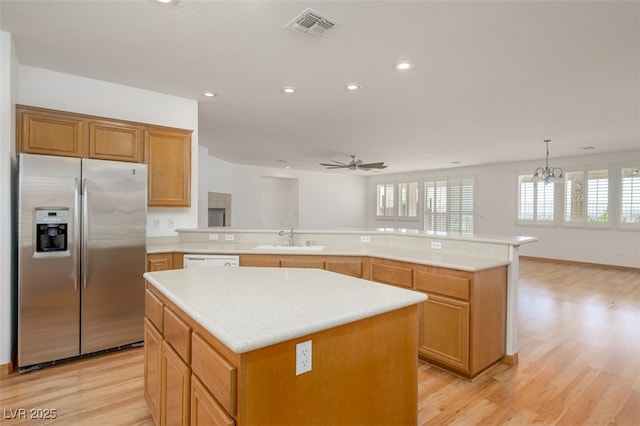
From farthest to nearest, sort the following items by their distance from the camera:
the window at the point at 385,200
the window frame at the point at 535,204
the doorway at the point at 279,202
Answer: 1. the window at the point at 385,200
2. the doorway at the point at 279,202
3. the window frame at the point at 535,204

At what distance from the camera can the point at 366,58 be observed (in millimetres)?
2740

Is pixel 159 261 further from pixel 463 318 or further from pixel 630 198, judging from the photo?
pixel 630 198

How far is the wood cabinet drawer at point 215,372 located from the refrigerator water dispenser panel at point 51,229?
2146 millimetres

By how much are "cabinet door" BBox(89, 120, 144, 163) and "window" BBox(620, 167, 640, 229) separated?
29.0 feet

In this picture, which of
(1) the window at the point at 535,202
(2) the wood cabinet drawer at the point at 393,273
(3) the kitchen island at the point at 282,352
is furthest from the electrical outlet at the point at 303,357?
(1) the window at the point at 535,202

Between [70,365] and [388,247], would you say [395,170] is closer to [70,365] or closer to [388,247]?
[388,247]

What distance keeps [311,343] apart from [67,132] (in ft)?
9.91

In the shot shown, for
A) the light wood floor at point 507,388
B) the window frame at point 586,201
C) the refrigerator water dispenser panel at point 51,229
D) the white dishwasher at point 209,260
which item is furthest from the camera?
the window frame at point 586,201

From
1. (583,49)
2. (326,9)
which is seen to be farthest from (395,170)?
(326,9)

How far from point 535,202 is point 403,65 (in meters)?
7.03

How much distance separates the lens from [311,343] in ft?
3.87

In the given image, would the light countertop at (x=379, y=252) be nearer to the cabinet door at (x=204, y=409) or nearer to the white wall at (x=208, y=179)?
the cabinet door at (x=204, y=409)

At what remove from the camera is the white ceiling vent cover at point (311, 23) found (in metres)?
2.14

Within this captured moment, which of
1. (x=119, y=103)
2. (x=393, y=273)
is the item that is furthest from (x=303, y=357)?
(x=119, y=103)
